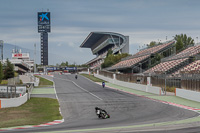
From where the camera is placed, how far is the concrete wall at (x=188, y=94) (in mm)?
31884

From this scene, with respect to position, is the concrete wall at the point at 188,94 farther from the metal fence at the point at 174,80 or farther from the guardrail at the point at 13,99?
the guardrail at the point at 13,99

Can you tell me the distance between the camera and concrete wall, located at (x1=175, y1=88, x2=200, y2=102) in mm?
31884

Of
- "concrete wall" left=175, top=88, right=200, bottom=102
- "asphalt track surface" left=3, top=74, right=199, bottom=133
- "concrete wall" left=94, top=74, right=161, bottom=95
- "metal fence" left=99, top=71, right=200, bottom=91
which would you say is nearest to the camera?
"asphalt track surface" left=3, top=74, right=199, bottom=133

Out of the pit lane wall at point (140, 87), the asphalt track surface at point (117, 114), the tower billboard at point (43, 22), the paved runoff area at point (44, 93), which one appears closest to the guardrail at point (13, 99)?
the asphalt track surface at point (117, 114)

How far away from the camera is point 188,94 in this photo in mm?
34094

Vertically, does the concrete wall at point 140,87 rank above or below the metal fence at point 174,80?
below

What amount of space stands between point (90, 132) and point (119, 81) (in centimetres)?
4939

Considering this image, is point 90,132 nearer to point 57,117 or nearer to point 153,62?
point 57,117

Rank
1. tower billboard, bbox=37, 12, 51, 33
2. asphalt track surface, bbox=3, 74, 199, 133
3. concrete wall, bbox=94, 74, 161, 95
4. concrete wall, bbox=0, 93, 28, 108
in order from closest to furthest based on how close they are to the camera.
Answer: asphalt track surface, bbox=3, 74, 199, 133, concrete wall, bbox=0, 93, 28, 108, concrete wall, bbox=94, 74, 161, 95, tower billboard, bbox=37, 12, 51, 33

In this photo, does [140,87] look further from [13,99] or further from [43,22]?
[43,22]

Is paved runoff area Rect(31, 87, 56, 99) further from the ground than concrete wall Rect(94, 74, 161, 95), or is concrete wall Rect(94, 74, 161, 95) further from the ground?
concrete wall Rect(94, 74, 161, 95)

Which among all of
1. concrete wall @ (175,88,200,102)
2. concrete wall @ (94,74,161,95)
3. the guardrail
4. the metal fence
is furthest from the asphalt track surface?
concrete wall @ (94,74,161,95)

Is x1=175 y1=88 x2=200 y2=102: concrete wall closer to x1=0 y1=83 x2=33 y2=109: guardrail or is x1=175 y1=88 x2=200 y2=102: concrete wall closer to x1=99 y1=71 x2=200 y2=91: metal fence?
x1=99 y1=71 x2=200 y2=91: metal fence

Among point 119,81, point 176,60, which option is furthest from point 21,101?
point 176,60
